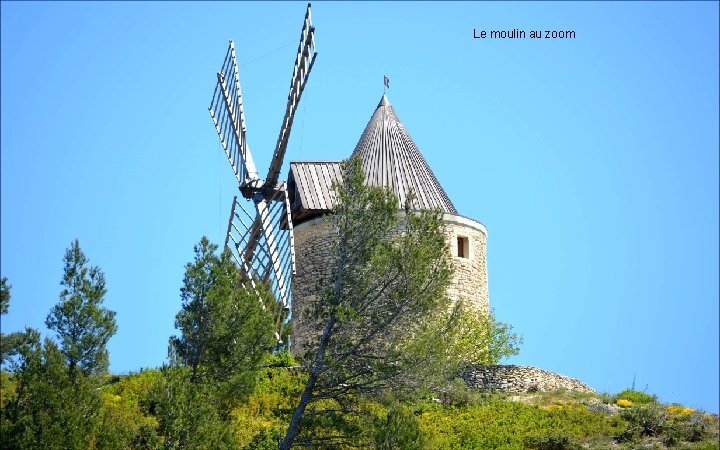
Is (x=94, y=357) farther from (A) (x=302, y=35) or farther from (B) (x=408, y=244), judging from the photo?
(A) (x=302, y=35)

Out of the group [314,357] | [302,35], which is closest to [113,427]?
[314,357]

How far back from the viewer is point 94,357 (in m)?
22.4

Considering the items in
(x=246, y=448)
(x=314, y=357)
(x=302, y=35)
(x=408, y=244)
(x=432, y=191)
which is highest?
(x=302, y=35)

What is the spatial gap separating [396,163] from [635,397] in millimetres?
8480

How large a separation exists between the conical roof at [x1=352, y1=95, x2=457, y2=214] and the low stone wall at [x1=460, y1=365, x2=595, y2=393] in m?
4.38

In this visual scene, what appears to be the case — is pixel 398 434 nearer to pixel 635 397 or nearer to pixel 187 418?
pixel 187 418

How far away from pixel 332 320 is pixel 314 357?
0.74 metres

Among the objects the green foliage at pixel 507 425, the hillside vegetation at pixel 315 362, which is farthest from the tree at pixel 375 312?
the green foliage at pixel 507 425

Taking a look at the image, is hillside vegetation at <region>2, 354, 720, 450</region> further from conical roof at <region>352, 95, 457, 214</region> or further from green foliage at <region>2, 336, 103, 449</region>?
conical roof at <region>352, 95, 457, 214</region>

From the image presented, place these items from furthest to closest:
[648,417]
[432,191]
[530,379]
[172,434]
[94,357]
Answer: [432,191] < [530,379] < [648,417] < [94,357] < [172,434]

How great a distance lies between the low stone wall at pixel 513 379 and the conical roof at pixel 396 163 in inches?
172

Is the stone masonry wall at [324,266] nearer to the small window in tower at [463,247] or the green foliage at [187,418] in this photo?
the small window in tower at [463,247]

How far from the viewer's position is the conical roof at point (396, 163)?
1241 inches

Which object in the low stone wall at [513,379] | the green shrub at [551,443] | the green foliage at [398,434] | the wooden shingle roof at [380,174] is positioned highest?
the wooden shingle roof at [380,174]
